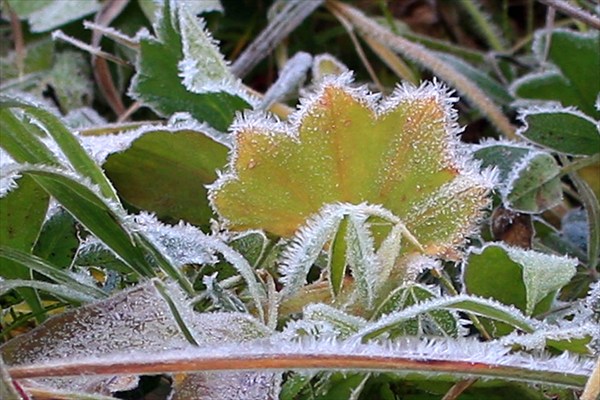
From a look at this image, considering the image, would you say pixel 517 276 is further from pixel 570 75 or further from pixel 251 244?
pixel 570 75

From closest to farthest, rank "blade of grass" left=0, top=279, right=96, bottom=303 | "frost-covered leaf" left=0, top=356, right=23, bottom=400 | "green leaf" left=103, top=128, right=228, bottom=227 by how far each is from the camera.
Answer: "frost-covered leaf" left=0, top=356, right=23, bottom=400
"blade of grass" left=0, top=279, right=96, bottom=303
"green leaf" left=103, top=128, right=228, bottom=227

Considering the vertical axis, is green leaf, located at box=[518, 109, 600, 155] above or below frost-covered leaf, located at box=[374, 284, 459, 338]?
above

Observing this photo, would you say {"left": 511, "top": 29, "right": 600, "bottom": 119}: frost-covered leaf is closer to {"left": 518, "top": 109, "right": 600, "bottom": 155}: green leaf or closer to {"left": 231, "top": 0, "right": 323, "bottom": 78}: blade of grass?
{"left": 518, "top": 109, "right": 600, "bottom": 155}: green leaf

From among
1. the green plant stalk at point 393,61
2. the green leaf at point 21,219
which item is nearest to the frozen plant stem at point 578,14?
the green plant stalk at point 393,61

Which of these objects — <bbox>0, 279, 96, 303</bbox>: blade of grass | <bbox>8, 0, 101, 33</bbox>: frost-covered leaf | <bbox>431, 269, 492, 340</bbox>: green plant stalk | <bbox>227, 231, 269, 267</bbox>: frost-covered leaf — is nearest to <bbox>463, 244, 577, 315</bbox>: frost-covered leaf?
<bbox>431, 269, 492, 340</bbox>: green plant stalk

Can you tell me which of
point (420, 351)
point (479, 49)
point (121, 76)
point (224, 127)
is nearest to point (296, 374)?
point (420, 351)

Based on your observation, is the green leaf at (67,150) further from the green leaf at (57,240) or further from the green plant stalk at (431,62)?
the green plant stalk at (431,62)

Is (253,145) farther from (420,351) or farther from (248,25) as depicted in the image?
(248,25)
